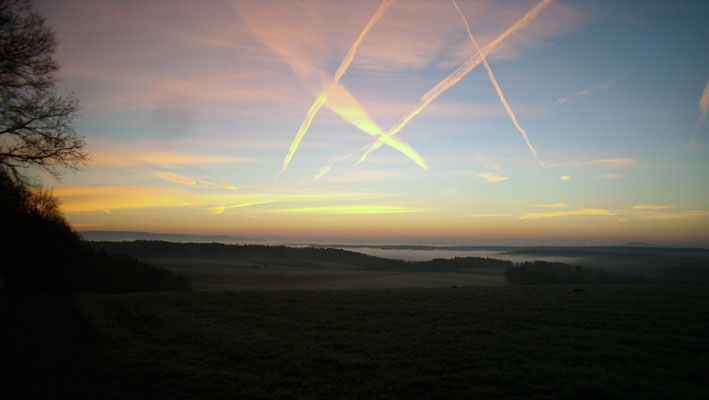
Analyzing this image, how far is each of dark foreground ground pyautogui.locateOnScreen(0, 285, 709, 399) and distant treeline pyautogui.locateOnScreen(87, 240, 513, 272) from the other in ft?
223

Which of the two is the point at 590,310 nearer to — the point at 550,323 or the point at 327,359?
the point at 550,323

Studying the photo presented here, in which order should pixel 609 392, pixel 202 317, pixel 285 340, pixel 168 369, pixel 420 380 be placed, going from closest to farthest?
pixel 609 392 < pixel 420 380 < pixel 168 369 < pixel 285 340 < pixel 202 317

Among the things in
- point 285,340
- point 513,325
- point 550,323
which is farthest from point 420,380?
point 550,323

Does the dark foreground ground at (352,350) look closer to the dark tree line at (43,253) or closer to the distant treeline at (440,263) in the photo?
the dark tree line at (43,253)

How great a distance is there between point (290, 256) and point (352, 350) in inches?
3997

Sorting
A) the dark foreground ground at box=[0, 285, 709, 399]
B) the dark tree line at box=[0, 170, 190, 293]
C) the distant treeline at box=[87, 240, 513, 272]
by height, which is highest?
the dark tree line at box=[0, 170, 190, 293]

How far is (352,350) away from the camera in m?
9.36

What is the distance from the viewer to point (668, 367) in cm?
787

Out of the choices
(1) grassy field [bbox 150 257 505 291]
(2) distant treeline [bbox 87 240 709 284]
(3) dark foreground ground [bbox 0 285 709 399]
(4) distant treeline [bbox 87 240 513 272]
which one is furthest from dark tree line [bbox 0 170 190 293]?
(4) distant treeline [bbox 87 240 513 272]

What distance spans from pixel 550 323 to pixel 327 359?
8.24m

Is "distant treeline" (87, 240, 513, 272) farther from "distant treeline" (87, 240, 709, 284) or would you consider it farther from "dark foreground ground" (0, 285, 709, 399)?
"dark foreground ground" (0, 285, 709, 399)

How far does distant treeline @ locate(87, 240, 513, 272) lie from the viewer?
83.9m

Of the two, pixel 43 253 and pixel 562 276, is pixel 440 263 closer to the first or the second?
pixel 562 276

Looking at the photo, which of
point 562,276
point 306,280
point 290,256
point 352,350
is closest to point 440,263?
point 562,276
